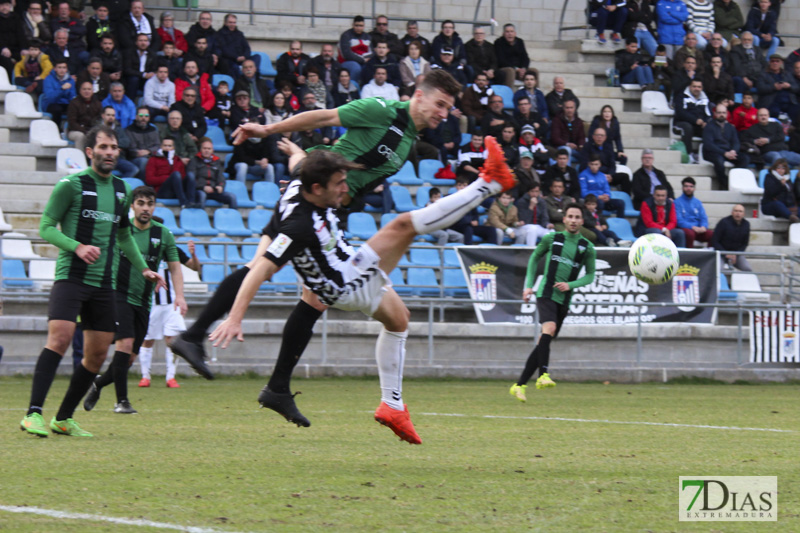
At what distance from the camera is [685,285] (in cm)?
1728

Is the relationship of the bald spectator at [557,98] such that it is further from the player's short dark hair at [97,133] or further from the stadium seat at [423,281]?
the player's short dark hair at [97,133]

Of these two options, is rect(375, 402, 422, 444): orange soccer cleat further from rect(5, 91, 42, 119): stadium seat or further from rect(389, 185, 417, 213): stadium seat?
rect(5, 91, 42, 119): stadium seat

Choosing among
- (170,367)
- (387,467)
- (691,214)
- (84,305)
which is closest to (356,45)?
(691,214)

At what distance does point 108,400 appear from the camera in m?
12.4

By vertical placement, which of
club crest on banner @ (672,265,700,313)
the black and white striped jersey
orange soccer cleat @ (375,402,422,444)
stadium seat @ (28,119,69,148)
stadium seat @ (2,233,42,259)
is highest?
the black and white striped jersey

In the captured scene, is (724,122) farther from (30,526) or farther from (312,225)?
(30,526)

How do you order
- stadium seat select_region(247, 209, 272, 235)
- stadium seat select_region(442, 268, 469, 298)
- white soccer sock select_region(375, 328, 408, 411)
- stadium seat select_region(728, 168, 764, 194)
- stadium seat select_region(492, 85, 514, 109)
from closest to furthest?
white soccer sock select_region(375, 328, 408, 411), stadium seat select_region(442, 268, 469, 298), stadium seat select_region(247, 209, 272, 235), stadium seat select_region(728, 168, 764, 194), stadium seat select_region(492, 85, 514, 109)

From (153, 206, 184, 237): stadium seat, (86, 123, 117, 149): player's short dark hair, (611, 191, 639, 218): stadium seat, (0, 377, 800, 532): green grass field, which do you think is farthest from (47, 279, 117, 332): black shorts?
(611, 191, 639, 218): stadium seat

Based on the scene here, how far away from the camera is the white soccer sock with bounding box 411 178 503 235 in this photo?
680 cm

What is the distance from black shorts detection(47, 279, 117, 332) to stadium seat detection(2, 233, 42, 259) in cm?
828

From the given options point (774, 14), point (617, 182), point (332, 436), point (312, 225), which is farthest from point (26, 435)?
point (774, 14)

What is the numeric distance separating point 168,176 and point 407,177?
13.7ft

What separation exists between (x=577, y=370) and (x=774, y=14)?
13.6m

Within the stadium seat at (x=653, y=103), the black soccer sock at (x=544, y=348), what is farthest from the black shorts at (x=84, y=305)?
the stadium seat at (x=653, y=103)
